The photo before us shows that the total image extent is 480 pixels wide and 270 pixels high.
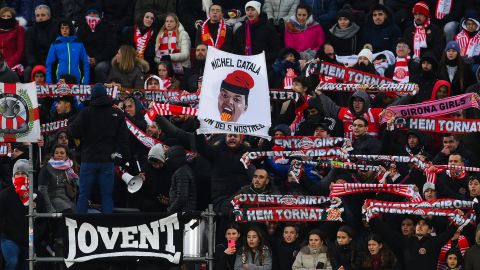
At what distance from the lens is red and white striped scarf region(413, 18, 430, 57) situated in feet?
101

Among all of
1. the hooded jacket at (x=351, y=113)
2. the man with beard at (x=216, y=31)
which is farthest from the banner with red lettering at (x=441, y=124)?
the man with beard at (x=216, y=31)

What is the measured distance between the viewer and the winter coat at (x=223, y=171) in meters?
27.0

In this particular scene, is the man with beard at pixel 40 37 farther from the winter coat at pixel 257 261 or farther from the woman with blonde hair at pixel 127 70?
the winter coat at pixel 257 261

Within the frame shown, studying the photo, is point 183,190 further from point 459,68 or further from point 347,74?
point 459,68

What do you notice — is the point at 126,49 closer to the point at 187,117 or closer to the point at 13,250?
the point at 187,117

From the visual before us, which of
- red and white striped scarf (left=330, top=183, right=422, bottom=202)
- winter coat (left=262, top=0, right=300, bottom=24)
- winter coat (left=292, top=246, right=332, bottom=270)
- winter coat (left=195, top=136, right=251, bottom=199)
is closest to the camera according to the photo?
winter coat (left=292, top=246, right=332, bottom=270)

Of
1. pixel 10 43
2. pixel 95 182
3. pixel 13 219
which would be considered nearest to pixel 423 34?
pixel 10 43

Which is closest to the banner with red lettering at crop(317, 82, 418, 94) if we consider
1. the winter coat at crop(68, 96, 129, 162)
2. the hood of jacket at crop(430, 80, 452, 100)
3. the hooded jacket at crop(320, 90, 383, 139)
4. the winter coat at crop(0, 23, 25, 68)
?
the hood of jacket at crop(430, 80, 452, 100)

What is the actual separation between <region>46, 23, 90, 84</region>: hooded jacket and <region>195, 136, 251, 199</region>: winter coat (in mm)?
4085

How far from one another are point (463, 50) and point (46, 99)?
6018 mm

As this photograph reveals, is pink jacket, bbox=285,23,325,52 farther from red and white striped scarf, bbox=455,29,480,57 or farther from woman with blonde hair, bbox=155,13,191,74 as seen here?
red and white striped scarf, bbox=455,29,480,57

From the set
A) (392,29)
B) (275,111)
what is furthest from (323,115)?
(392,29)

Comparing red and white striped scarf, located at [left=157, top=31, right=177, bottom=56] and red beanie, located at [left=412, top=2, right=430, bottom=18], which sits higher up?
red beanie, located at [left=412, top=2, right=430, bottom=18]

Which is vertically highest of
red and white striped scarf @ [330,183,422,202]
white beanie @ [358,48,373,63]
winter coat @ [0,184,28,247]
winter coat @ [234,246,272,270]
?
white beanie @ [358,48,373,63]
